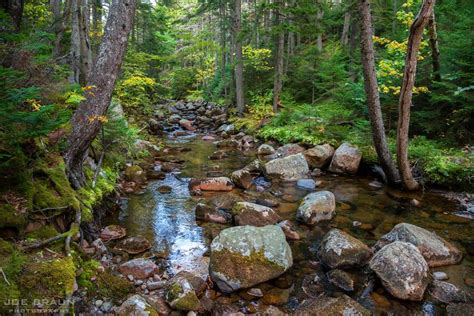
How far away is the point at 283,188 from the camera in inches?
349

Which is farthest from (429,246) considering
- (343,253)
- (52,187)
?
(52,187)

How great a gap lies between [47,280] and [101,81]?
3.29 metres

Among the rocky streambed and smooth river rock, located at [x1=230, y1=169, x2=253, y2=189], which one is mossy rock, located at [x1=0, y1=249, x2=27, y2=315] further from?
smooth river rock, located at [x1=230, y1=169, x2=253, y2=189]

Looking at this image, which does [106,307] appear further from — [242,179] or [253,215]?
[242,179]

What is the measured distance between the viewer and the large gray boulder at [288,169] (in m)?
9.49

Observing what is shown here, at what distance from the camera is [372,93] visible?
7.88 m

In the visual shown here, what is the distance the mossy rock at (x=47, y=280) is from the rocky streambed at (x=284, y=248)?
72cm

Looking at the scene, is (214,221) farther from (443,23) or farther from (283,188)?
(443,23)

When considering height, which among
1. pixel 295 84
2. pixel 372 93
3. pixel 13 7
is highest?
pixel 13 7

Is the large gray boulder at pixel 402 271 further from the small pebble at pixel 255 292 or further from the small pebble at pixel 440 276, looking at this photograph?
the small pebble at pixel 255 292

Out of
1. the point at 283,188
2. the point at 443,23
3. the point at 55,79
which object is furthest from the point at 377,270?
the point at 443,23

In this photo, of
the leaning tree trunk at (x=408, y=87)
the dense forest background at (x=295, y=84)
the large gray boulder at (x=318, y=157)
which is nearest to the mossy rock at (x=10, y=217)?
the dense forest background at (x=295, y=84)

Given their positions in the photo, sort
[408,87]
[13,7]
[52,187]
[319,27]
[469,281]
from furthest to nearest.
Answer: [319,27], [408,87], [13,7], [469,281], [52,187]

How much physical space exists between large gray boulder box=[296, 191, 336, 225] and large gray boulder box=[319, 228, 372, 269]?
1302 millimetres
